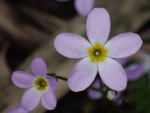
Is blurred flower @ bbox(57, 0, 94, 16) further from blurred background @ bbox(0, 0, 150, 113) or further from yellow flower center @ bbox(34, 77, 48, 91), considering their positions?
yellow flower center @ bbox(34, 77, 48, 91)

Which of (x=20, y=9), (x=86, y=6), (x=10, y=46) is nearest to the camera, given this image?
(x=86, y=6)

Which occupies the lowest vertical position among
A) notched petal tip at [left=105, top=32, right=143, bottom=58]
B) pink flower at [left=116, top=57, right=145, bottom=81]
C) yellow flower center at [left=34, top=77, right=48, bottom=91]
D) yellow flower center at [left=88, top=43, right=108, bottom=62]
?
pink flower at [left=116, top=57, right=145, bottom=81]

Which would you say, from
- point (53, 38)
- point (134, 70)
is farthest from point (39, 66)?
point (134, 70)

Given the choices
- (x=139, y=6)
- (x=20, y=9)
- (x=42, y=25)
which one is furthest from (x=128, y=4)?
(x=20, y=9)


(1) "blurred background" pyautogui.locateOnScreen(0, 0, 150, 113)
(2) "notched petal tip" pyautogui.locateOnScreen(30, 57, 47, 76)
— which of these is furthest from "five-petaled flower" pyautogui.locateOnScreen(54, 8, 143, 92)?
(1) "blurred background" pyautogui.locateOnScreen(0, 0, 150, 113)

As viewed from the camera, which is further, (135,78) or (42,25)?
(42,25)

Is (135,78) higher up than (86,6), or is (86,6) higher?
(86,6)

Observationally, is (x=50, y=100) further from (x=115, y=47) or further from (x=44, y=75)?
(x=115, y=47)

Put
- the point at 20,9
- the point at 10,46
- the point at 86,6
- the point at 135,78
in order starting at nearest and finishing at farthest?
the point at 86,6 → the point at 135,78 → the point at 10,46 → the point at 20,9
